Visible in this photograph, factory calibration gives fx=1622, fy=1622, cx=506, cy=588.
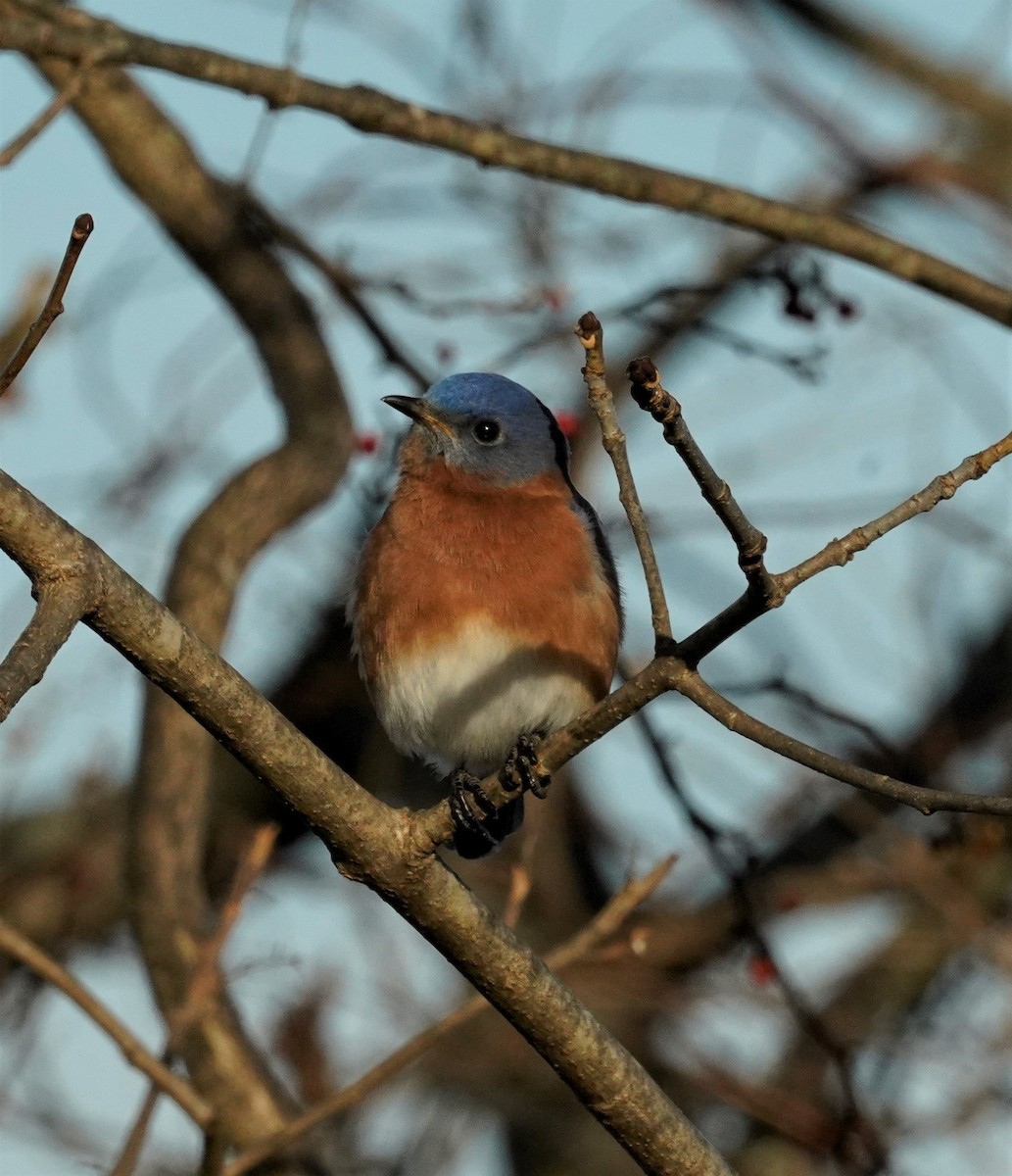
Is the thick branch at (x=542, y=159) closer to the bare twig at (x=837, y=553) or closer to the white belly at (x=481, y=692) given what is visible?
the white belly at (x=481, y=692)

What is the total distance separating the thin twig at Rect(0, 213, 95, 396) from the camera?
3000 millimetres

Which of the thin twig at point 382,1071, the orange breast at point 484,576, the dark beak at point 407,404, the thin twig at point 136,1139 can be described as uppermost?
the dark beak at point 407,404

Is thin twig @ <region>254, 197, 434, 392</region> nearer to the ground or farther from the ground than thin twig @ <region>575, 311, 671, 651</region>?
farther from the ground

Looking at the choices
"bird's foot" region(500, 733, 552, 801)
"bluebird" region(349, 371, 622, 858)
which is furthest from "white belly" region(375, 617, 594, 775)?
"bird's foot" region(500, 733, 552, 801)

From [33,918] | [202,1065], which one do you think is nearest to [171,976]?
[202,1065]

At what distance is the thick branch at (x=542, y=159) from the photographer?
5.46 metres

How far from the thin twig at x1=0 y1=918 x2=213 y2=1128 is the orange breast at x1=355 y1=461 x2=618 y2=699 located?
1.62 meters

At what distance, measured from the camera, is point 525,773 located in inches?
155

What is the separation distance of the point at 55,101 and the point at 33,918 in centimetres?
518

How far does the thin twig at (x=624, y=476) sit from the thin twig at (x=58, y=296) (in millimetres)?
949

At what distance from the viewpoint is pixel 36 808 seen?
31.1ft

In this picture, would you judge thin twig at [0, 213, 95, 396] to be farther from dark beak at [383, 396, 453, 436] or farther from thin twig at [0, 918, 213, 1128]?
dark beak at [383, 396, 453, 436]

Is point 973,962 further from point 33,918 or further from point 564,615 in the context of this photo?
point 33,918

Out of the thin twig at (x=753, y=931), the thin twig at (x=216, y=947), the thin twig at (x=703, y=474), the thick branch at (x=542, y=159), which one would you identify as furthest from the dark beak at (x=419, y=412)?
the thin twig at (x=703, y=474)
